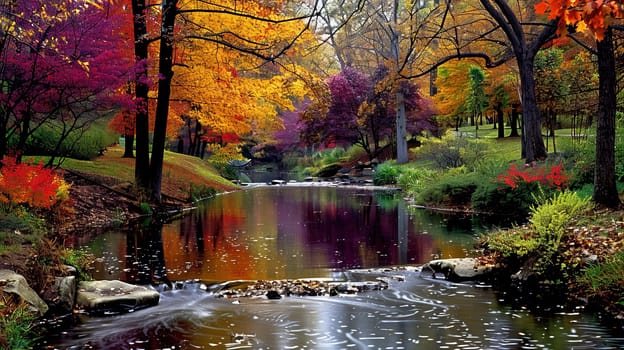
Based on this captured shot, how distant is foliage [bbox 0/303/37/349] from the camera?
642cm

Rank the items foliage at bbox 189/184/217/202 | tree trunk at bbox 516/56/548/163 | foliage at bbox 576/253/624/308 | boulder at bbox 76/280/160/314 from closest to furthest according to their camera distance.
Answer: foliage at bbox 576/253/624/308
boulder at bbox 76/280/160/314
tree trunk at bbox 516/56/548/163
foliage at bbox 189/184/217/202

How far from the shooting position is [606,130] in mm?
11883

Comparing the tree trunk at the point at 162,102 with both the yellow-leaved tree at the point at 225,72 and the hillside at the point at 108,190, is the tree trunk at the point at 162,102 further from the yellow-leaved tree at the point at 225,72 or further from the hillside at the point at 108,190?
the yellow-leaved tree at the point at 225,72

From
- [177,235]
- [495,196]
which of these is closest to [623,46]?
[495,196]

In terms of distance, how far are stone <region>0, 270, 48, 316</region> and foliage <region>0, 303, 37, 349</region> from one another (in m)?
0.30

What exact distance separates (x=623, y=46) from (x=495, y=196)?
5.78 meters

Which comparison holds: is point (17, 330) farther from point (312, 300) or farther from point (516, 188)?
point (516, 188)

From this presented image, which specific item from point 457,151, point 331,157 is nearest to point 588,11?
point 457,151

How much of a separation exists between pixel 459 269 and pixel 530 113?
10.4m

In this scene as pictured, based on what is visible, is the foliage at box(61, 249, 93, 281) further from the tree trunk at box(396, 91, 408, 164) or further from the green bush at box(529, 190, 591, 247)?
the tree trunk at box(396, 91, 408, 164)

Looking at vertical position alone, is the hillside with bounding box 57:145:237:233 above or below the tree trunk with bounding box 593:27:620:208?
below

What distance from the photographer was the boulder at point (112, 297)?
852cm

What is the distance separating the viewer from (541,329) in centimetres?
735

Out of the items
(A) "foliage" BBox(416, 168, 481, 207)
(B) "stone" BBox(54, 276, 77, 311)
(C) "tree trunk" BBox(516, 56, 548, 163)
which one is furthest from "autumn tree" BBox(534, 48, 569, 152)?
(B) "stone" BBox(54, 276, 77, 311)
